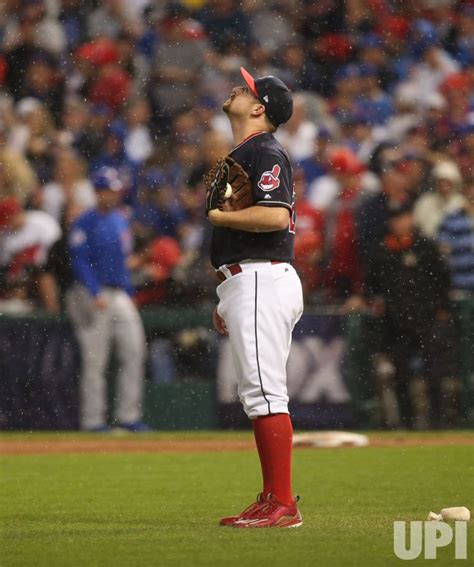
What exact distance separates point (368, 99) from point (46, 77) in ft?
12.7

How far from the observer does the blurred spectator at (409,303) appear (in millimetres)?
12641

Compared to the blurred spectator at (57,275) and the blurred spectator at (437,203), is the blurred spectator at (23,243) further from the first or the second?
the blurred spectator at (437,203)

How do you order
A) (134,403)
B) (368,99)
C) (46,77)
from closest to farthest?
1. (134,403)
2. (368,99)
3. (46,77)

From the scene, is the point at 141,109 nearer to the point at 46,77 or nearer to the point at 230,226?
the point at 46,77

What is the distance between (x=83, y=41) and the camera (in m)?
16.8

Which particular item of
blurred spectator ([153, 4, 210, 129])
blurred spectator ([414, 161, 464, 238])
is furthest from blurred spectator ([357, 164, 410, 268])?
blurred spectator ([153, 4, 210, 129])

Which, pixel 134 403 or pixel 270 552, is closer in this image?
pixel 270 552

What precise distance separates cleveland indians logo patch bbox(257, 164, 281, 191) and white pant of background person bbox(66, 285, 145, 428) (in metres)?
6.67

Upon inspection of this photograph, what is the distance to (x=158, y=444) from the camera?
1188cm

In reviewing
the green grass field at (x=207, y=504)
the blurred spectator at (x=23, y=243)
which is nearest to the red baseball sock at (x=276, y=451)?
the green grass field at (x=207, y=504)

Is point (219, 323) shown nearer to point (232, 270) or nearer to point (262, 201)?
point (232, 270)

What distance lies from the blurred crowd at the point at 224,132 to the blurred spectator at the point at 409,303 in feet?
0.06

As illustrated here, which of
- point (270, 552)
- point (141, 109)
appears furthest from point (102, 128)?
point (270, 552)

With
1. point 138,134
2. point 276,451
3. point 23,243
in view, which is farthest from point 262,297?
point 138,134
